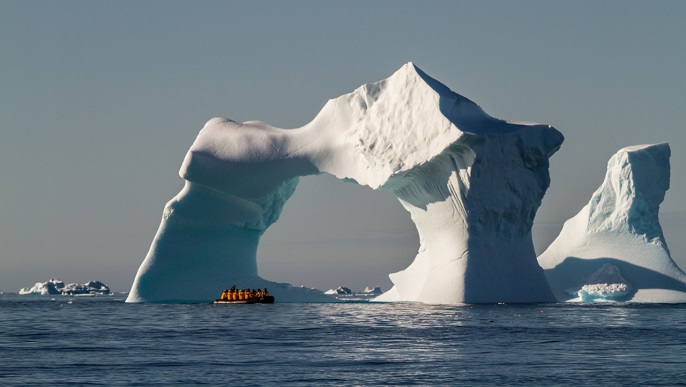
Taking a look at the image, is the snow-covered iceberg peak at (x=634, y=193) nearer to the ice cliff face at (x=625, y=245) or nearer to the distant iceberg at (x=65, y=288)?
the ice cliff face at (x=625, y=245)

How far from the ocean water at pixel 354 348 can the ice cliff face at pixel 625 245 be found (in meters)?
6.17

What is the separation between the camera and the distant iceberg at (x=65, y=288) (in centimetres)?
11025

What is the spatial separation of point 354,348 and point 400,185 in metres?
18.4

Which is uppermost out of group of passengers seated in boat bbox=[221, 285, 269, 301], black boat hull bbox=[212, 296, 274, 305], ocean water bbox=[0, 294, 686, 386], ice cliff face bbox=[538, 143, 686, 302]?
ice cliff face bbox=[538, 143, 686, 302]

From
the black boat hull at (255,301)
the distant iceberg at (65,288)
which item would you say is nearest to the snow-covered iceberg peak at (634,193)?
the black boat hull at (255,301)

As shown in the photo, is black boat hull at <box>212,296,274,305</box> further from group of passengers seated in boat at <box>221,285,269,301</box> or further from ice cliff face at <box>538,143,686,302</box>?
ice cliff face at <box>538,143,686,302</box>

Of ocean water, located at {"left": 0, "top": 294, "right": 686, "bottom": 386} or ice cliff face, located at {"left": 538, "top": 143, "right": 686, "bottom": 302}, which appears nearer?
ocean water, located at {"left": 0, "top": 294, "right": 686, "bottom": 386}

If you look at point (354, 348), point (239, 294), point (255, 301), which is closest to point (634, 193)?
point (255, 301)

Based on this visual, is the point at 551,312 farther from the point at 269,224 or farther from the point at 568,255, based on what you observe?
the point at 269,224

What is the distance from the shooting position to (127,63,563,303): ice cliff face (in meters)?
41.2

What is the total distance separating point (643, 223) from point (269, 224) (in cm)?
1489

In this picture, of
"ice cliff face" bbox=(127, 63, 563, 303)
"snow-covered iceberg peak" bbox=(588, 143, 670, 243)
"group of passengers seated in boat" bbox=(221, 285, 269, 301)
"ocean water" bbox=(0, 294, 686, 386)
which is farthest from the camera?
"snow-covered iceberg peak" bbox=(588, 143, 670, 243)

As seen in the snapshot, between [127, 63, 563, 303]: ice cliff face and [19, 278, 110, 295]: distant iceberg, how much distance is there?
66.1 metres

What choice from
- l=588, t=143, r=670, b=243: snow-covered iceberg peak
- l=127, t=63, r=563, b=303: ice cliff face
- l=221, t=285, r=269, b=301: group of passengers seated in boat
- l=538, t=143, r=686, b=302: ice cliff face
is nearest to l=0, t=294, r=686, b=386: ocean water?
l=127, t=63, r=563, b=303: ice cliff face
